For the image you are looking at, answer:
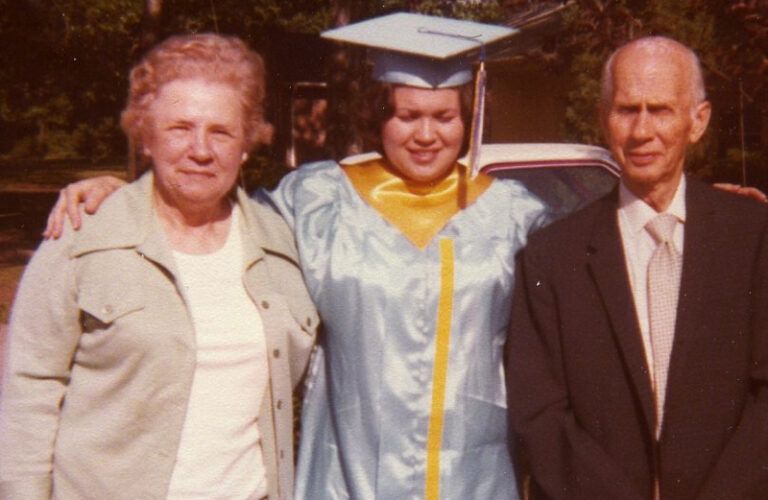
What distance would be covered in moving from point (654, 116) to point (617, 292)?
0.46 m

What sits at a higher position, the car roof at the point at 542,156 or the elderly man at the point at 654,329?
the car roof at the point at 542,156

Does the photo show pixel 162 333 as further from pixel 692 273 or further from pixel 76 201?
pixel 692 273

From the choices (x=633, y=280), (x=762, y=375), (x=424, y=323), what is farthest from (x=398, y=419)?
(x=762, y=375)

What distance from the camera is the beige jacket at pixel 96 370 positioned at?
2.35 m

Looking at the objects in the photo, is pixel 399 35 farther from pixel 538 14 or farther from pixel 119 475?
pixel 538 14

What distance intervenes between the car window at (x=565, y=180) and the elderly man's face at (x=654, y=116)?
2078 mm

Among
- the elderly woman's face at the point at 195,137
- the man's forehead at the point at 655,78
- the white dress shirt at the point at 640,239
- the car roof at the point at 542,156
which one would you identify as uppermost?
the man's forehead at the point at 655,78

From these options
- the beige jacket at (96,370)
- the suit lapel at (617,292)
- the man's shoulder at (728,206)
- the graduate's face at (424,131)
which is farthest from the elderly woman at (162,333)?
the man's shoulder at (728,206)

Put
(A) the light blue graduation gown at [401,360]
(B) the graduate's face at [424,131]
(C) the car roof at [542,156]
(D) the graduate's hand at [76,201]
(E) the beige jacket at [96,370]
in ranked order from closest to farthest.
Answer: (E) the beige jacket at [96,370] < (D) the graduate's hand at [76,201] < (A) the light blue graduation gown at [401,360] < (B) the graduate's face at [424,131] < (C) the car roof at [542,156]

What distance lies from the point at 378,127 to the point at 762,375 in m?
1.30

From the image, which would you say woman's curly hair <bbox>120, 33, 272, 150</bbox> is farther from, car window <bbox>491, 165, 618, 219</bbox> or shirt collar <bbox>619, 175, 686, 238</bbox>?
car window <bbox>491, 165, 618, 219</bbox>

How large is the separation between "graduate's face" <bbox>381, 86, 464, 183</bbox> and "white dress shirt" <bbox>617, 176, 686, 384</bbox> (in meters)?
0.56

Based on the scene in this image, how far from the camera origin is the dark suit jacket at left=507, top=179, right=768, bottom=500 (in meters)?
2.42

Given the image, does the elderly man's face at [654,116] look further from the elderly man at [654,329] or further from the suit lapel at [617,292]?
the suit lapel at [617,292]
